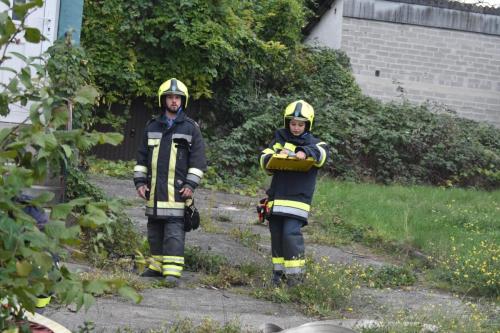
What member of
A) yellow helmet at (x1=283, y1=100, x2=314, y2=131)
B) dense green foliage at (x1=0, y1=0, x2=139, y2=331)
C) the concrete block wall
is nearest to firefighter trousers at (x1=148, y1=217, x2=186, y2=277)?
yellow helmet at (x1=283, y1=100, x2=314, y2=131)

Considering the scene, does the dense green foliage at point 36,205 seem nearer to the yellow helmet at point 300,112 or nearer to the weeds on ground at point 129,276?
the weeds on ground at point 129,276

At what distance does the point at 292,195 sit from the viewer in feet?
22.8

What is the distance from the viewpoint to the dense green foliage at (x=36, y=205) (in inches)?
82.4

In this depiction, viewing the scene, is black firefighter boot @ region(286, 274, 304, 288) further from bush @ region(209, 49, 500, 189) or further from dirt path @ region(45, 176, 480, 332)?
bush @ region(209, 49, 500, 189)

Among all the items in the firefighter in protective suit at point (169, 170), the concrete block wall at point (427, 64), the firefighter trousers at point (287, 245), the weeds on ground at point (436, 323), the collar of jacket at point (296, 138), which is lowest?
the weeds on ground at point (436, 323)

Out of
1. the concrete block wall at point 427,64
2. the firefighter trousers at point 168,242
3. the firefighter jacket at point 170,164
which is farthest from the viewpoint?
the concrete block wall at point 427,64

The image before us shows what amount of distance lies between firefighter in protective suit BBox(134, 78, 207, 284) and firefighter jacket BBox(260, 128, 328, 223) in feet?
2.21

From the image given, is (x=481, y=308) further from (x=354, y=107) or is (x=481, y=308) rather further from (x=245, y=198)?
(x=354, y=107)

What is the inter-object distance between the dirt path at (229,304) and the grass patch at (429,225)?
0.37 meters

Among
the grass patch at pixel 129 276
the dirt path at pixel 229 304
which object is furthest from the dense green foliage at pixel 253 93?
the grass patch at pixel 129 276

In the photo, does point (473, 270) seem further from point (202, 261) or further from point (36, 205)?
point (36, 205)

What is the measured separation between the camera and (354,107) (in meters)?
16.8

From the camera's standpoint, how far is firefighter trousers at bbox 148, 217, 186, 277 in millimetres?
6805

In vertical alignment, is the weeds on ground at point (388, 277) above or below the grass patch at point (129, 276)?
below
